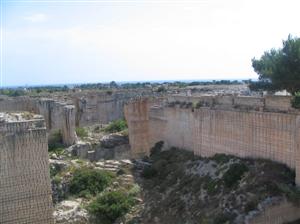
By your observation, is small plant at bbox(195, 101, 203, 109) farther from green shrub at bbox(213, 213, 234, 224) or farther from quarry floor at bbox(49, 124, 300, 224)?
green shrub at bbox(213, 213, 234, 224)

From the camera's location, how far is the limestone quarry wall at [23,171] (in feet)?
50.0

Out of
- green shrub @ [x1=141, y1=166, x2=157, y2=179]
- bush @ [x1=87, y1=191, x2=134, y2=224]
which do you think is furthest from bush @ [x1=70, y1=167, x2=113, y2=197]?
bush @ [x1=87, y1=191, x2=134, y2=224]

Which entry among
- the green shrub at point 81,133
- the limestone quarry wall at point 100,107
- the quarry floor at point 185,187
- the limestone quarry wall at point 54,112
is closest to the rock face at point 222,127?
the quarry floor at point 185,187

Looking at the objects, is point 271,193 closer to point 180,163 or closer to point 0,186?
point 180,163

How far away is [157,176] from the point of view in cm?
2198

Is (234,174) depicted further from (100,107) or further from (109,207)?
(100,107)

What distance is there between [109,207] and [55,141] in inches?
497

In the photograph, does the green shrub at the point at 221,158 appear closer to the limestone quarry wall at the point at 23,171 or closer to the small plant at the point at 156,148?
the small plant at the point at 156,148

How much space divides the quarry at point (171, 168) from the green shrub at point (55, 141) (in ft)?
5.00

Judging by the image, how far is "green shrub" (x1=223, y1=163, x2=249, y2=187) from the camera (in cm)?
1709

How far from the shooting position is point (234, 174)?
56.6ft

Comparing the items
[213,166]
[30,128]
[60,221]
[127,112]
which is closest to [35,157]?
[30,128]

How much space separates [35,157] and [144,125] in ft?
39.3

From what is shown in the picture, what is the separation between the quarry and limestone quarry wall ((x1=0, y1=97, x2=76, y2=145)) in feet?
6.94
